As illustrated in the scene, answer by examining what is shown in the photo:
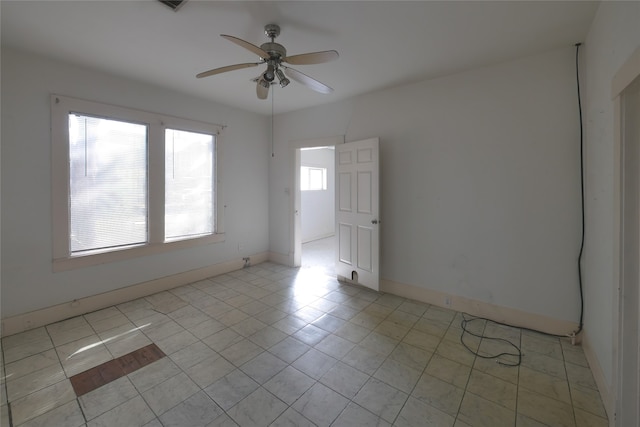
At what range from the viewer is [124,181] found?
126 inches

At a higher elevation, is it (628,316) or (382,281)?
(628,316)

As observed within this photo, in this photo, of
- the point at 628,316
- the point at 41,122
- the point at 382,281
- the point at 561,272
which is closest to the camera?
the point at 628,316

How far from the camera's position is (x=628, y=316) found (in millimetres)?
1424

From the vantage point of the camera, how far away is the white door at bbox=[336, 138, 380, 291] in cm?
338

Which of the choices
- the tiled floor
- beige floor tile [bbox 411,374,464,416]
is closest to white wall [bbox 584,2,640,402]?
the tiled floor

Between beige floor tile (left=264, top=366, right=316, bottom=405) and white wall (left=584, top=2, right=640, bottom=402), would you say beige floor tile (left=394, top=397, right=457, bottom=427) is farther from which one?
white wall (left=584, top=2, right=640, bottom=402)

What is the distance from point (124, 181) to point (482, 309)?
14.5 ft

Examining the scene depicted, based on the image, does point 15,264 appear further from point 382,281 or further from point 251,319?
point 382,281

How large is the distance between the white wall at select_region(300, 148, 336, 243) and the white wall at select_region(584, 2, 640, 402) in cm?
522

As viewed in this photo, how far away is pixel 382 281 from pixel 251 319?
→ 1788 millimetres

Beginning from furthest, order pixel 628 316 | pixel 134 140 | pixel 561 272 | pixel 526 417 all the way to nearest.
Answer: pixel 134 140
pixel 561 272
pixel 526 417
pixel 628 316

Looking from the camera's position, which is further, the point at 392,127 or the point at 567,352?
the point at 392,127

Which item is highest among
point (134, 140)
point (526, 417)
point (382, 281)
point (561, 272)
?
point (134, 140)

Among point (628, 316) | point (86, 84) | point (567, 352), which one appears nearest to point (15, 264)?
point (86, 84)
